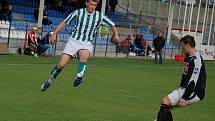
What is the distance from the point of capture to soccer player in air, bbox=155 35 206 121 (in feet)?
33.6

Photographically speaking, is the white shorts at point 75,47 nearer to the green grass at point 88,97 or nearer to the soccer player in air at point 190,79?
the green grass at point 88,97

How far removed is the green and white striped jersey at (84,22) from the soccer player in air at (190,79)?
11.1 ft

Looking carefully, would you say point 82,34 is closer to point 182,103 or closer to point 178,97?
point 178,97

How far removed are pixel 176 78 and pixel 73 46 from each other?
12877 millimetres

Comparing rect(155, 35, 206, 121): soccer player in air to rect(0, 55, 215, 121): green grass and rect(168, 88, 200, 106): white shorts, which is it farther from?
rect(0, 55, 215, 121): green grass

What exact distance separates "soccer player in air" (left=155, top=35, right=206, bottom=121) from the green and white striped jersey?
3390mm

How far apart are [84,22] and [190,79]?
3745mm

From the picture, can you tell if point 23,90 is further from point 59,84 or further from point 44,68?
point 44,68

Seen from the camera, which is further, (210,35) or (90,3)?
(210,35)

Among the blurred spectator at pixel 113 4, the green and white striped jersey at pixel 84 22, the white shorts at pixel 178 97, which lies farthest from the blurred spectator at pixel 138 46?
the white shorts at pixel 178 97

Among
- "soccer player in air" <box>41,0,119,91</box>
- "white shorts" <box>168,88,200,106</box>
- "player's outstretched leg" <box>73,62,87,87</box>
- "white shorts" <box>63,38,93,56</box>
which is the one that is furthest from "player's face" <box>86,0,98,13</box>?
"white shorts" <box>168,88,200,106</box>

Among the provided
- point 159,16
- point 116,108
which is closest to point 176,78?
point 116,108

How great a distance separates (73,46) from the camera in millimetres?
13406

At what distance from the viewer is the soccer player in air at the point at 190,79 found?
10227 millimetres
